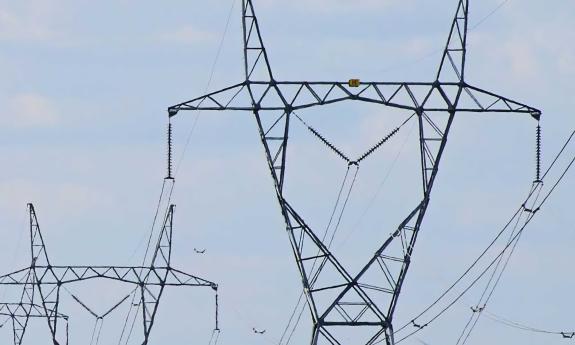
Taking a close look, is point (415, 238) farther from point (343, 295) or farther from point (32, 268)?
point (32, 268)

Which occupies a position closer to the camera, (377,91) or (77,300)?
(377,91)

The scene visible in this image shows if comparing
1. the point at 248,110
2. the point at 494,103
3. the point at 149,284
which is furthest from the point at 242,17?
the point at 149,284

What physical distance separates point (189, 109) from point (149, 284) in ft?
117

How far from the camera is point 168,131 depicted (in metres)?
68.5

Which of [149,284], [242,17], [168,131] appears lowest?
[168,131]

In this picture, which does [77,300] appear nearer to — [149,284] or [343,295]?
[149,284]

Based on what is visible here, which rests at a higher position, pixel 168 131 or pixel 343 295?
pixel 168 131

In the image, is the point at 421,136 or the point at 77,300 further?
the point at 77,300

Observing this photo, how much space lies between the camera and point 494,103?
225 feet

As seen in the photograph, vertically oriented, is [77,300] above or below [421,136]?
above

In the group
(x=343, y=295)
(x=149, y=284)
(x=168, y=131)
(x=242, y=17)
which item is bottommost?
(x=343, y=295)

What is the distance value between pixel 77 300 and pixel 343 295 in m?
41.3

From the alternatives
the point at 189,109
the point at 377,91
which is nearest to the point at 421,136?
the point at 377,91

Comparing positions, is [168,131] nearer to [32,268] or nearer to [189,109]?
[189,109]
